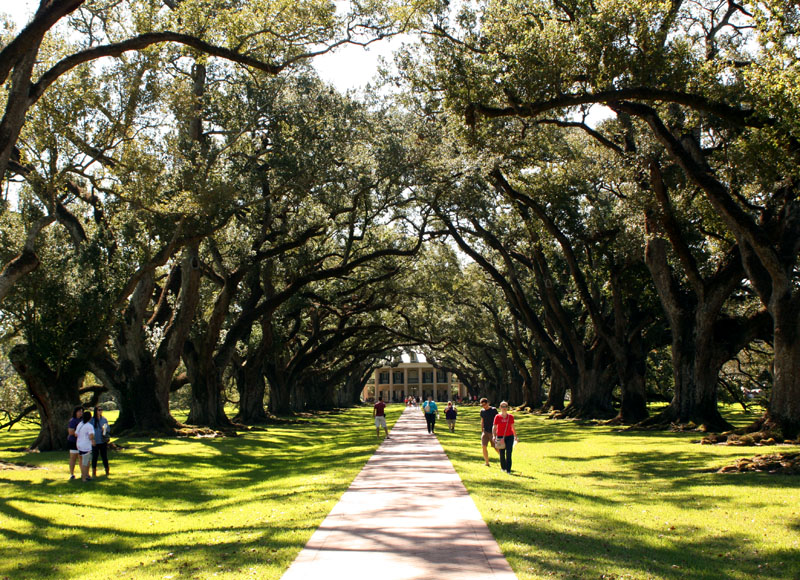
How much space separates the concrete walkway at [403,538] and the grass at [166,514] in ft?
1.02

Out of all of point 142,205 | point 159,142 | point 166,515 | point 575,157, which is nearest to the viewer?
point 166,515

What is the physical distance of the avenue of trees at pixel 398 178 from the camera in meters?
13.3

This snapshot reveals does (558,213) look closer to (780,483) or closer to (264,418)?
(780,483)

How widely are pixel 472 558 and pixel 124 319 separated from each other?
20873 millimetres

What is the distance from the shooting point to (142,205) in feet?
60.8

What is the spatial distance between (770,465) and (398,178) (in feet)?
49.4

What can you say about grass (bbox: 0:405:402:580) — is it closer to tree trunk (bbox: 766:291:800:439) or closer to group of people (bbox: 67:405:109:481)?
group of people (bbox: 67:405:109:481)

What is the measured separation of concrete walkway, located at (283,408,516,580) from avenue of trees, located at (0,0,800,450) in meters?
7.34

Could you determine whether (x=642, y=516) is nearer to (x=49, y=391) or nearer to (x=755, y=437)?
(x=755, y=437)

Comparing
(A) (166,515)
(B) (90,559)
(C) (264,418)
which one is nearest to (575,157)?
(A) (166,515)

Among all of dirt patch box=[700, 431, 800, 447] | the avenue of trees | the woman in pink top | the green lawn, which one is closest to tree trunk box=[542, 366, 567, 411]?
the avenue of trees

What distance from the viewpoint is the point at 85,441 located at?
46.0 feet

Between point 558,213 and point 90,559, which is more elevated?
point 558,213

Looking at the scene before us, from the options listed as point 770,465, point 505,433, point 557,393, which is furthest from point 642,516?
point 557,393
